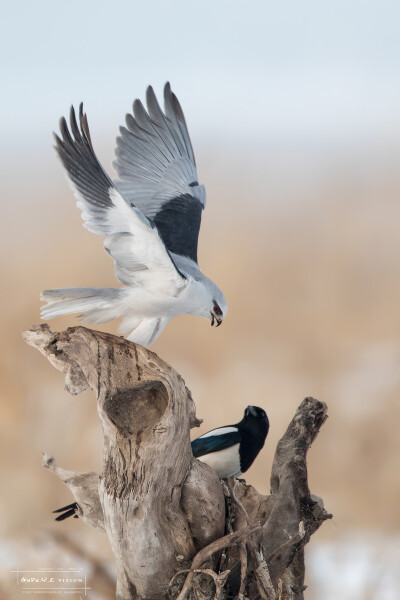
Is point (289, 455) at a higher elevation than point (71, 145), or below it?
below

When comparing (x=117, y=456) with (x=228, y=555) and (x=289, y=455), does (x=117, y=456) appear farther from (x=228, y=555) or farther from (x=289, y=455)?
(x=289, y=455)

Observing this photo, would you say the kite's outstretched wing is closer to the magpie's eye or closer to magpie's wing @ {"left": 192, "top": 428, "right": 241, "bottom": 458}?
the magpie's eye

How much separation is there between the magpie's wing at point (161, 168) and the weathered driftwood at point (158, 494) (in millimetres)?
701

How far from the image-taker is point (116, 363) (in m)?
1.78

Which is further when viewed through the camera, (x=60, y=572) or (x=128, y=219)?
(x=60, y=572)

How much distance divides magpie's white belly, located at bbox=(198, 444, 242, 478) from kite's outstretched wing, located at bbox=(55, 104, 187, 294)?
23.2 inches

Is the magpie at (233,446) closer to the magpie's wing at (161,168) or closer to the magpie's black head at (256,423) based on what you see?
the magpie's black head at (256,423)

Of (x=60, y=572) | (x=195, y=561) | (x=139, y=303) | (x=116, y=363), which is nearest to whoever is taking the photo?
(x=195, y=561)

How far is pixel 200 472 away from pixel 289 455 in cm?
34

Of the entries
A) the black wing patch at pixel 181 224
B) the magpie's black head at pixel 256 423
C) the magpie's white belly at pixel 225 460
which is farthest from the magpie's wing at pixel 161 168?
the magpie's white belly at pixel 225 460

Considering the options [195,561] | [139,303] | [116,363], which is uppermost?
[139,303]

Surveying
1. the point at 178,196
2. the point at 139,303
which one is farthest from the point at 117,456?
the point at 178,196

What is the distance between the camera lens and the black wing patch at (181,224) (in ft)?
7.74

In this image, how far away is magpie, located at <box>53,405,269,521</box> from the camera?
2.05 meters
